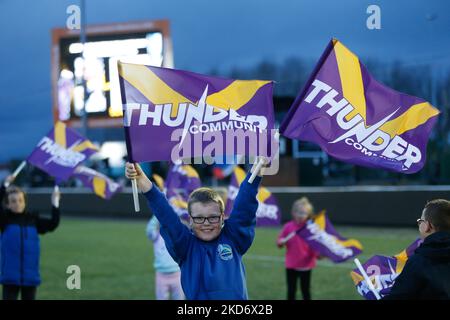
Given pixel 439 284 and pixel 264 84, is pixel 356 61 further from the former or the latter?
pixel 439 284

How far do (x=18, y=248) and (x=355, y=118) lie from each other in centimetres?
417

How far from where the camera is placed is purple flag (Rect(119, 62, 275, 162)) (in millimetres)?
4730

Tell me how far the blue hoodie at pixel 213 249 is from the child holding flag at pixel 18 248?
11.7 feet

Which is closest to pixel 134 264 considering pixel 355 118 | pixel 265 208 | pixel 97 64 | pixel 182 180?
pixel 265 208

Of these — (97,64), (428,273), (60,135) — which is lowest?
(428,273)

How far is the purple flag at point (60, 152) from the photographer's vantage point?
28.4 feet

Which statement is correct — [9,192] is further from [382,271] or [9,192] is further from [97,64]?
[97,64]

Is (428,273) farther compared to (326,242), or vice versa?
(326,242)

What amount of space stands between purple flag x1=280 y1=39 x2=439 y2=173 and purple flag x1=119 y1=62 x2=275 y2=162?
0.26 m

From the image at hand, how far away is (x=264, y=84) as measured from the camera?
501 centimetres

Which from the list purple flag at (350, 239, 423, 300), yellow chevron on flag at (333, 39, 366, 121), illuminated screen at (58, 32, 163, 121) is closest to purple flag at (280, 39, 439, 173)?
yellow chevron on flag at (333, 39, 366, 121)

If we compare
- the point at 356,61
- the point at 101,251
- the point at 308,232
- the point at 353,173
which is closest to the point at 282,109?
the point at 353,173

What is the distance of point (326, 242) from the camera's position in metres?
8.73

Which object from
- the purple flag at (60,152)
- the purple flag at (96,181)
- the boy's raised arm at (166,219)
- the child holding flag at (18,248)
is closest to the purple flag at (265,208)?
the purple flag at (96,181)
